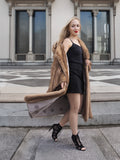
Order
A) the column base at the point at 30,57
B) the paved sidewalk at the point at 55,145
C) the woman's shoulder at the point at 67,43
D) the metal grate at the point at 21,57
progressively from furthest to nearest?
the metal grate at the point at 21,57, the column base at the point at 30,57, the woman's shoulder at the point at 67,43, the paved sidewalk at the point at 55,145

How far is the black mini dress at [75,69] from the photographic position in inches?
57.2

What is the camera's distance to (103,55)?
1563cm

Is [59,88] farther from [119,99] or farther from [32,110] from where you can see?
[119,99]

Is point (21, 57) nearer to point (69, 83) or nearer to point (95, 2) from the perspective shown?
point (95, 2)

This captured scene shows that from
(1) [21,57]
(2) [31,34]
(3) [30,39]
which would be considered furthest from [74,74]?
(2) [31,34]

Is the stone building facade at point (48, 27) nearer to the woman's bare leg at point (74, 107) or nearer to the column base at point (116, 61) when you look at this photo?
the column base at point (116, 61)

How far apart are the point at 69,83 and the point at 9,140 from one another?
800 mm

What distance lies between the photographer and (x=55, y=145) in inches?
60.7

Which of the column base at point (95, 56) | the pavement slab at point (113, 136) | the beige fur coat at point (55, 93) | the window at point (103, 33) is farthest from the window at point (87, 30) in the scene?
the beige fur coat at point (55, 93)

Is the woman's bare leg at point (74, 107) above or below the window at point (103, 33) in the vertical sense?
below

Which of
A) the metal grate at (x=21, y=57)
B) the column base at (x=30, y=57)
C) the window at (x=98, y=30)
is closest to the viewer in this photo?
the column base at (x=30, y=57)

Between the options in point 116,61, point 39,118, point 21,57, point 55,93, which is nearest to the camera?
point 55,93

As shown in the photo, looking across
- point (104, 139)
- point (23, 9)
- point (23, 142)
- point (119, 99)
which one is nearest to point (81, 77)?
point (104, 139)

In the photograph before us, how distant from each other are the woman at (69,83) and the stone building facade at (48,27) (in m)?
13.3
